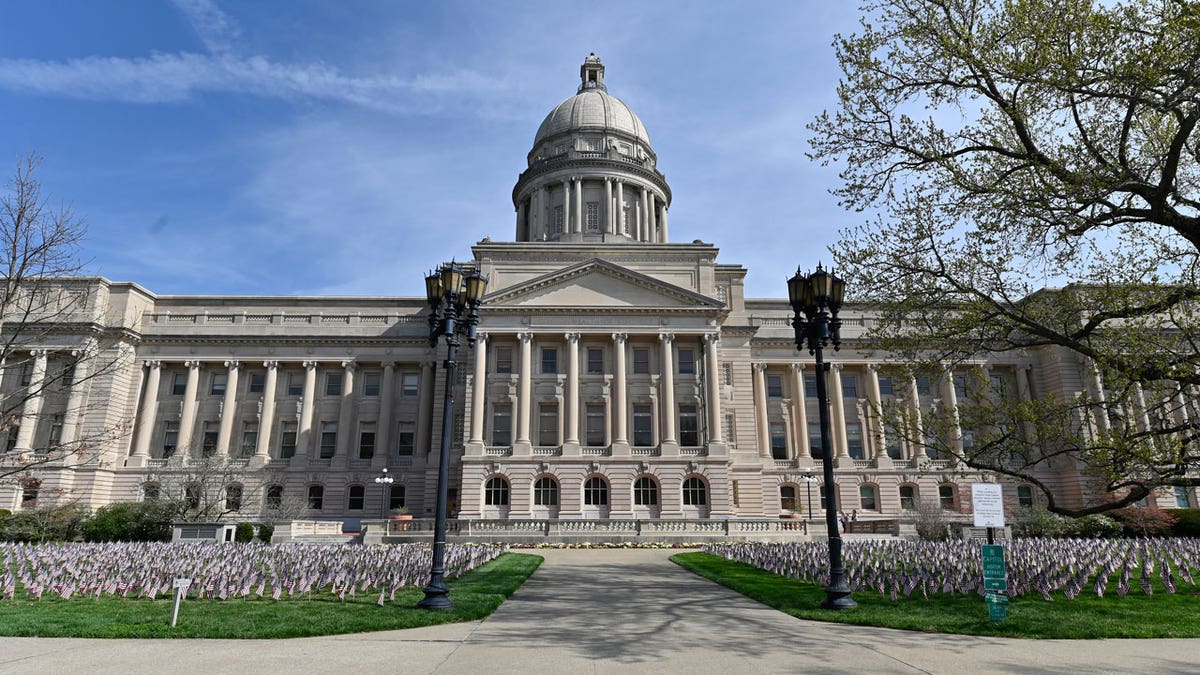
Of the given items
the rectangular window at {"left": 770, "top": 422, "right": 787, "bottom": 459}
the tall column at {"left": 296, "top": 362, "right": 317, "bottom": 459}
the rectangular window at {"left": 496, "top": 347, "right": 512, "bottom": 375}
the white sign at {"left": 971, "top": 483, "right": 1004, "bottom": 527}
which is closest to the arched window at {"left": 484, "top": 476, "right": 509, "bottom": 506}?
the rectangular window at {"left": 496, "top": 347, "right": 512, "bottom": 375}

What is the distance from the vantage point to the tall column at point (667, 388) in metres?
43.9

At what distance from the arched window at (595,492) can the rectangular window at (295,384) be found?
24485 millimetres

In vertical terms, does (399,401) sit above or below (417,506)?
above

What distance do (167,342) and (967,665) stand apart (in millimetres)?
57007

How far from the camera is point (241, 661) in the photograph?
7.86 metres

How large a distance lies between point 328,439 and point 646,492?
25.1 meters

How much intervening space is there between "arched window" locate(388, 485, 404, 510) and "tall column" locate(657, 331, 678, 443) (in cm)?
1980

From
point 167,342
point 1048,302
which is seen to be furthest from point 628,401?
point 167,342

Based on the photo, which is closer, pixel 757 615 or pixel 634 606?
pixel 757 615

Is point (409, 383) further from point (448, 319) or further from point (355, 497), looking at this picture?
point (448, 319)

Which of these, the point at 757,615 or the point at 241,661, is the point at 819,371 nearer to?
the point at 757,615

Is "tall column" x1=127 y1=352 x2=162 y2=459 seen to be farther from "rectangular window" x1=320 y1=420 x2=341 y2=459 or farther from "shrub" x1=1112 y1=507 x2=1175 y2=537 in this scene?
"shrub" x1=1112 y1=507 x2=1175 y2=537

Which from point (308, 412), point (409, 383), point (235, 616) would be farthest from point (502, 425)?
point (235, 616)

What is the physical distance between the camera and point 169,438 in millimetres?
50125
